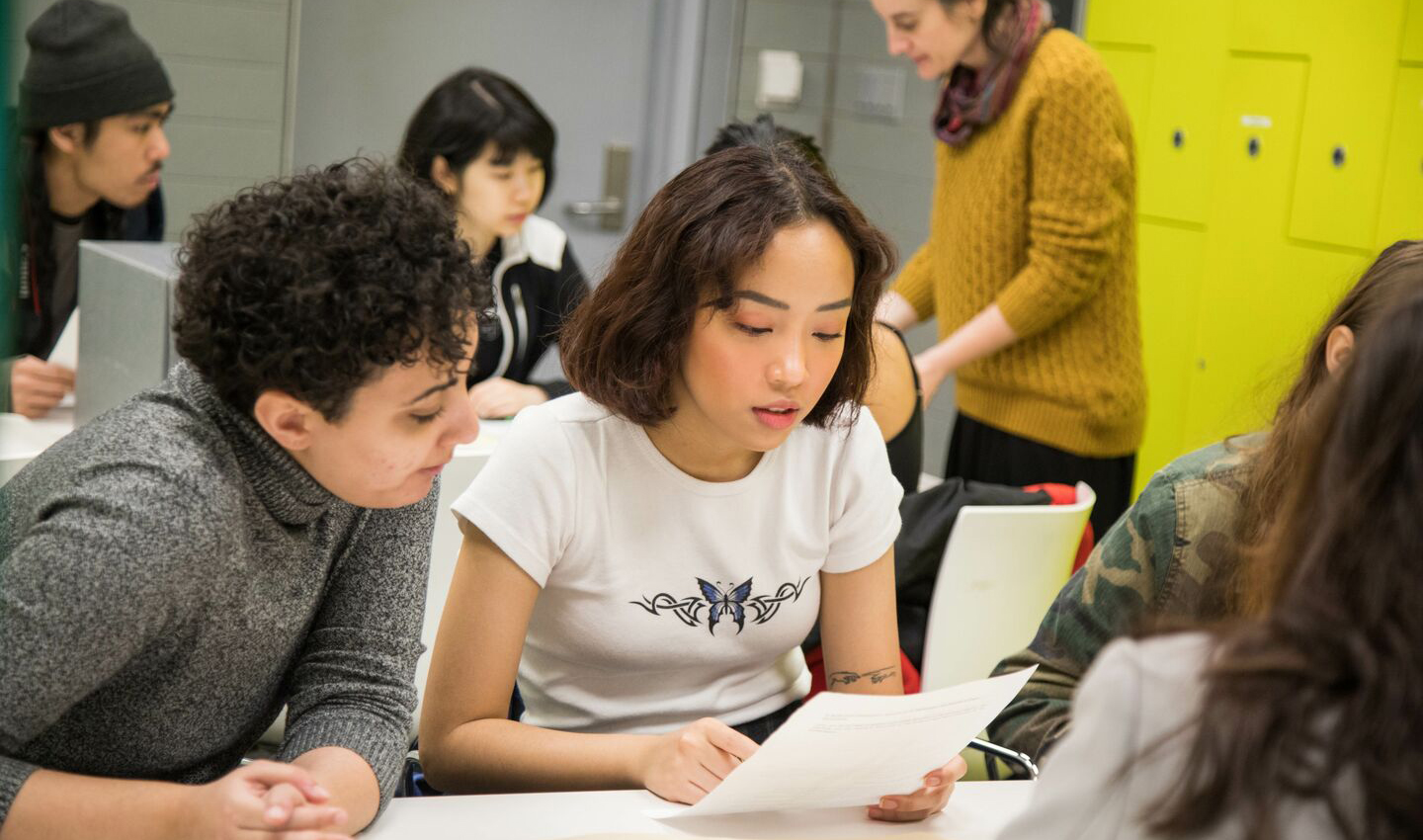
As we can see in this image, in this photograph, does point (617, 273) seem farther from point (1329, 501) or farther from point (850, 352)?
point (1329, 501)

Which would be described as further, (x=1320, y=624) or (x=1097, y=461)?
(x=1097, y=461)

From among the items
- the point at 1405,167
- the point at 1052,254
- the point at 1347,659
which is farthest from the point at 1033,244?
the point at 1347,659

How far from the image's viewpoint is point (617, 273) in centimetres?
149

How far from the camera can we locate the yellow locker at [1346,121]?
325 centimetres

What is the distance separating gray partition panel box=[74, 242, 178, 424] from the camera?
5.90 feet

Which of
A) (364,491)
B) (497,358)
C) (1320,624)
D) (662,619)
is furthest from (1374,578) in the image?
(497,358)

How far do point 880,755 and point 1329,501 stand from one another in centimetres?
52

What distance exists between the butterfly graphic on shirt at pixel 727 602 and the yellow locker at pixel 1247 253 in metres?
2.19

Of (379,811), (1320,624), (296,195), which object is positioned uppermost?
(296,195)

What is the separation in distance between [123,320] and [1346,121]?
2.72 meters

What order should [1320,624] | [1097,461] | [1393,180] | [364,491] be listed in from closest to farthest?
[1320,624] < [364,491] < [1097,461] < [1393,180]

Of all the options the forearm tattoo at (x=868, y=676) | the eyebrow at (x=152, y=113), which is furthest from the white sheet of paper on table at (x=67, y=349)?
the forearm tattoo at (x=868, y=676)

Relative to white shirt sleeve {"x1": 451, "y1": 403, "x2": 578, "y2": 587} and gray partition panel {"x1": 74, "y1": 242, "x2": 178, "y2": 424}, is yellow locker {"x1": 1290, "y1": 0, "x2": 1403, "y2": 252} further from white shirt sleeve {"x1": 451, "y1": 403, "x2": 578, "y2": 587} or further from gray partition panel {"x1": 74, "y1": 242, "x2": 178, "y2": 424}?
gray partition panel {"x1": 74, "y1": 242, "x2": 178, "y2": 424}

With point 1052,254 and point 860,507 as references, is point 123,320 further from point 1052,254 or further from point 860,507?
point 1052,254
